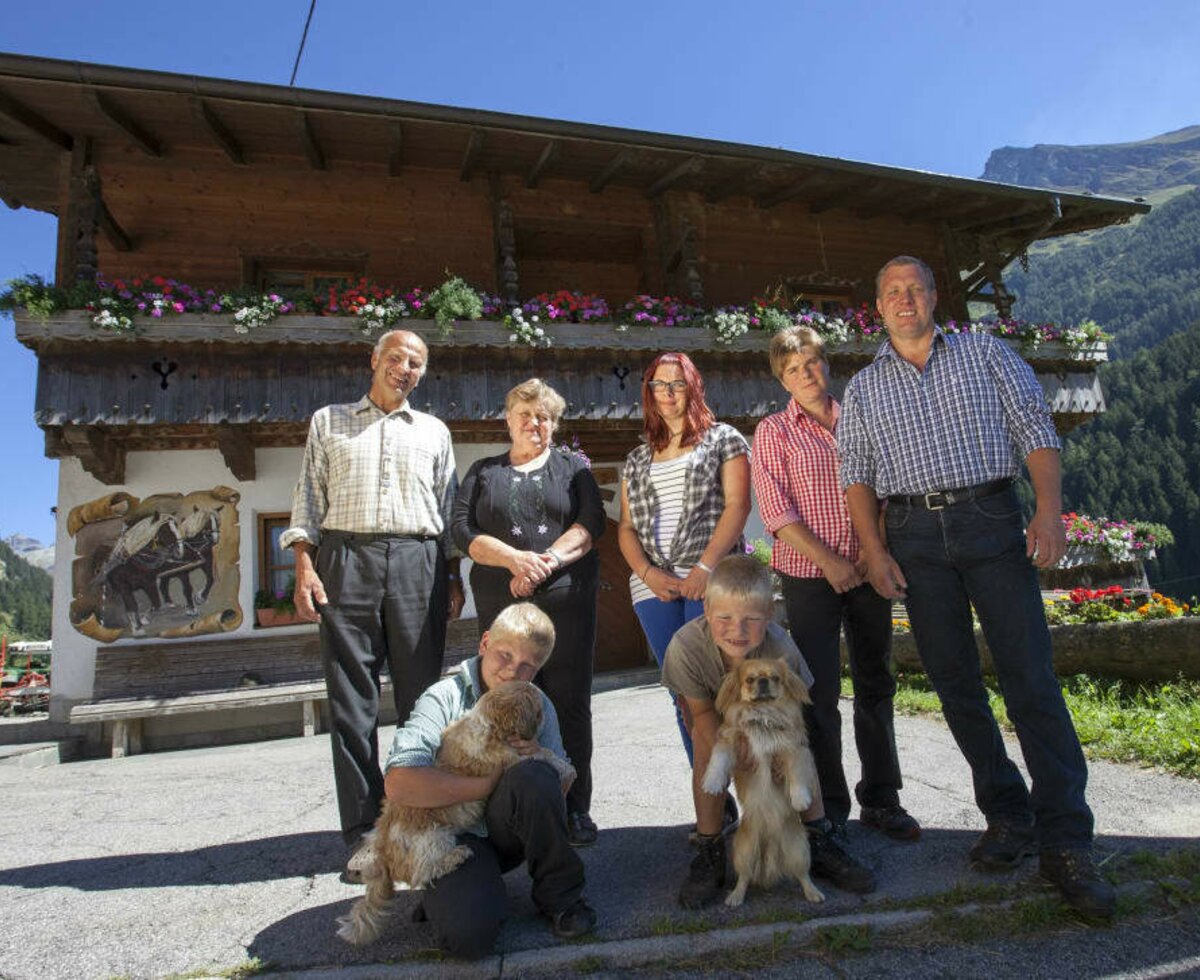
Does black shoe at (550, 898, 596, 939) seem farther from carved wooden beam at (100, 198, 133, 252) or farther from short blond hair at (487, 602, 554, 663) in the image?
carved wooden beam at (100, 198, 133, 252)

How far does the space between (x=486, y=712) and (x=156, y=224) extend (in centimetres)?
1039

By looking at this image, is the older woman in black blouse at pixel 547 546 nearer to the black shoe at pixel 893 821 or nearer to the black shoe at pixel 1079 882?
the black shoe at pixel 893 821

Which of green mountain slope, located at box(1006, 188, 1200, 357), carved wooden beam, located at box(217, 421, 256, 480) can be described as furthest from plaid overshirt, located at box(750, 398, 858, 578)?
green mountain slope, located at box(1006, 188, 1200, 357)

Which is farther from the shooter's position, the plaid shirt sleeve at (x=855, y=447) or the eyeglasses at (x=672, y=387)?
the eyeglasses at (x=672, y=387)

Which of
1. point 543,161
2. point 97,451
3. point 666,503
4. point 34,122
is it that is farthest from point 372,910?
point 34,122

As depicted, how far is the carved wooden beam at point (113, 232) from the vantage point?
9.47 metres

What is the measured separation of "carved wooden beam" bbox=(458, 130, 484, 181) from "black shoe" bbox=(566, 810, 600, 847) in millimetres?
9117

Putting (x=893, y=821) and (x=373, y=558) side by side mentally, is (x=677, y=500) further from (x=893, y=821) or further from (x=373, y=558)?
(x=893, y=821)

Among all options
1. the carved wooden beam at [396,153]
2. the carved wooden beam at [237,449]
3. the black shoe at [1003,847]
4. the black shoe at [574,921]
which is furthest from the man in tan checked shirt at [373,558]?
the carved wooden beam at [396,153]

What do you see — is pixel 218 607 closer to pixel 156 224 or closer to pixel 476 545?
pixel 156 224

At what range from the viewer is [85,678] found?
29.7ft

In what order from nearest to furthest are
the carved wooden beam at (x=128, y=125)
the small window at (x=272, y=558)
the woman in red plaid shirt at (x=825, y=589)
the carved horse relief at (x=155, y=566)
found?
1. the woman in red plaid shirt at (x=825, y=589)
2. the carved wooden beam at (x=128, y=125)
3. the carved horse relief at (x=155, y=566)
4. the small window at (x=272, y=558)

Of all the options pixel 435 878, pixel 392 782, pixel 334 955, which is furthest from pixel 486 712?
pixel 334 955

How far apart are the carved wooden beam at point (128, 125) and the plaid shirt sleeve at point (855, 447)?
9.59 meters
